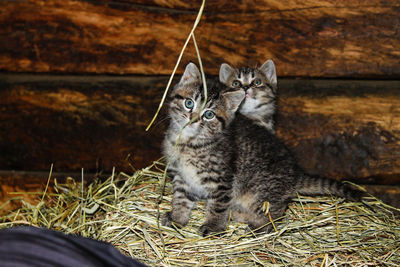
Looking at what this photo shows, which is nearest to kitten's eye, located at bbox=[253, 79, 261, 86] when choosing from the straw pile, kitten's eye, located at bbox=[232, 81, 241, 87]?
kitten's eye, located at bbox=[232, 81, 241, 87]

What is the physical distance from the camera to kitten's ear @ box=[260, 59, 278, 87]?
9.80 feet

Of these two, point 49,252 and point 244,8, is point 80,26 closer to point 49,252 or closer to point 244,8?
point 244,8

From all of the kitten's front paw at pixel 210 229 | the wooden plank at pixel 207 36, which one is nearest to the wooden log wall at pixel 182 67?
the wooden plank at pixel 207 36

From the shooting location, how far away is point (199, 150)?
8.68ft

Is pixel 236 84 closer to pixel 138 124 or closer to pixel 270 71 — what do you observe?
pixel 270 71

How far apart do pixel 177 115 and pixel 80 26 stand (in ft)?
3.81

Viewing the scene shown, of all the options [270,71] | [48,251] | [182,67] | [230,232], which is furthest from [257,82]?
[48,251]

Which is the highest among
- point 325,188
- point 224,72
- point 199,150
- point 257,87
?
point 224,72

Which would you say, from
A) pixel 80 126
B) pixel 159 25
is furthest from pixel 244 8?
pixel 80 126

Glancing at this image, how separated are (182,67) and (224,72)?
363 mm

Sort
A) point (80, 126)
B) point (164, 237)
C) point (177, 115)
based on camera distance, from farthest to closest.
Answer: point (80, 126) → point (177, 115) → point (164, 237)

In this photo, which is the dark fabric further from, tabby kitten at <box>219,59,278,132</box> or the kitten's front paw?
tabby kitten at <box>219,59,278,132</box>

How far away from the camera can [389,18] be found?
2977 mm

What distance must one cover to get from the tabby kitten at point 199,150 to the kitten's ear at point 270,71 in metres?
0.43
